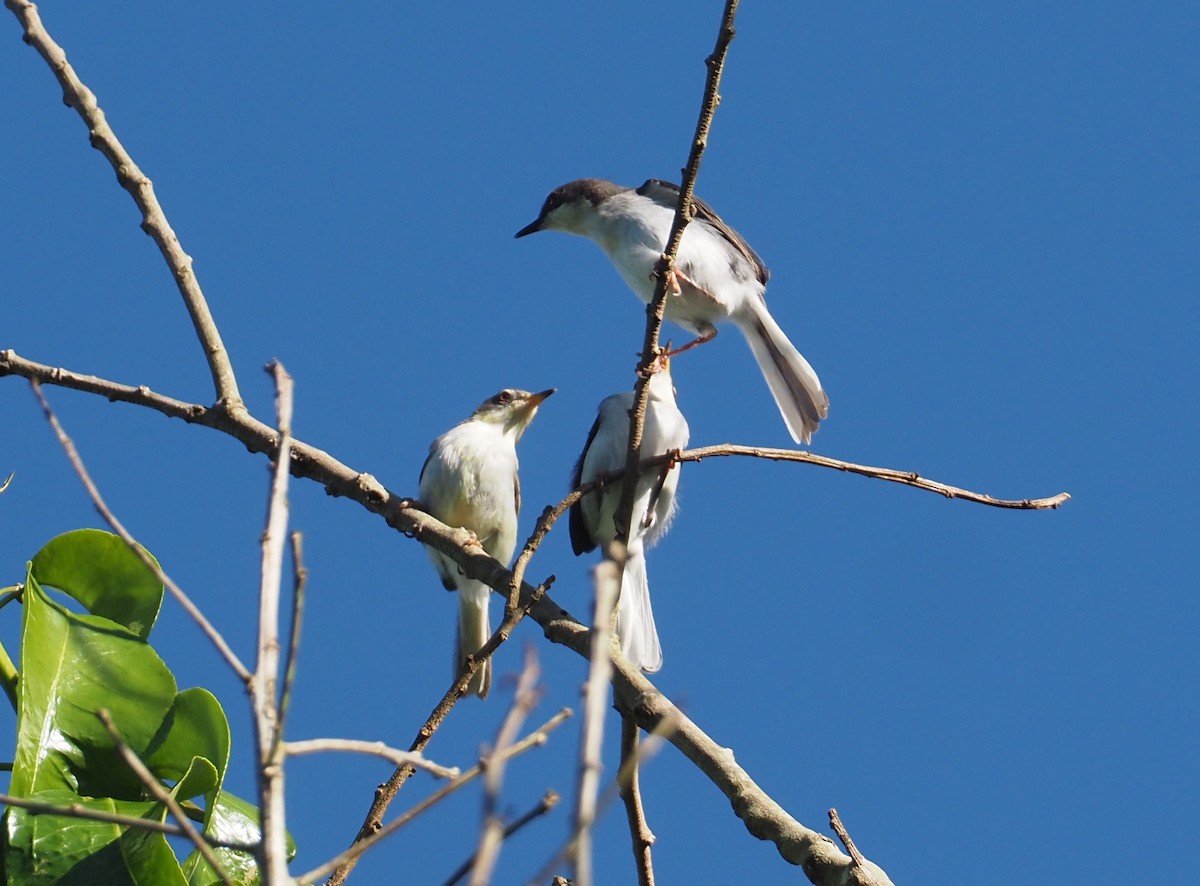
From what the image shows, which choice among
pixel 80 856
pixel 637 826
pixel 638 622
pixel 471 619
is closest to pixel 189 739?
pixel 80 856

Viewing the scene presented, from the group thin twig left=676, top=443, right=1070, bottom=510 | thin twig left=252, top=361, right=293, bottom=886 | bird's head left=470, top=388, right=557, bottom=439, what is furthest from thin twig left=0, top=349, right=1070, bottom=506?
bird's head left=470, top=388, right=557, bottom=439

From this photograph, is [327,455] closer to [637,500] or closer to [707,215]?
[637,500]

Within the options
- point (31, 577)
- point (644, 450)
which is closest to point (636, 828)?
point (31, 577)

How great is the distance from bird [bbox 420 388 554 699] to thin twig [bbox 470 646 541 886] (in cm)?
444

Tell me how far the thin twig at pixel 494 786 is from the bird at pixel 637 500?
3.74 meters

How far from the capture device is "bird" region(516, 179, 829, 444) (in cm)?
609

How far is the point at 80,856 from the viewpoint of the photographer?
96.2 inches

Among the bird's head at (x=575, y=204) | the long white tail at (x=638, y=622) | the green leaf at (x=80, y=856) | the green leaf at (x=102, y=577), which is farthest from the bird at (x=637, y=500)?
the green leaf at (x=80, y=856)

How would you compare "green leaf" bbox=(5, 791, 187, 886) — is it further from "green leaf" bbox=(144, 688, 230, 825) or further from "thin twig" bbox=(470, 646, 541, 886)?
"thin twig" bbox=(470, 646, 541, 886)

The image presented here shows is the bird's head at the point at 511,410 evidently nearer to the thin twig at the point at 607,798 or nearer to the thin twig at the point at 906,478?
the thin twig at the point at 906,478

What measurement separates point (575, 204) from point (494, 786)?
20.0 ft

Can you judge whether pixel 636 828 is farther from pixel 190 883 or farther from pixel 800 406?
pixel 800 406

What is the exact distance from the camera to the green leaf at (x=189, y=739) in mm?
2695

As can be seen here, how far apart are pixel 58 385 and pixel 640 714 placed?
5.34 ft
